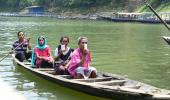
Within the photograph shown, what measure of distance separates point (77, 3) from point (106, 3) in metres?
7.64

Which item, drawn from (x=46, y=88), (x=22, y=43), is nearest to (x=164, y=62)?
(x=22, y=43)

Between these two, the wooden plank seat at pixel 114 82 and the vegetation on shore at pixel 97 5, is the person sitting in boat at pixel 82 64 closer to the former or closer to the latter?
the wooden plank seat at pixel 114 82

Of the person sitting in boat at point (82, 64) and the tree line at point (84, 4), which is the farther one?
the tree line at point (84, 4)

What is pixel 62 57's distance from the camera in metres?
14.5

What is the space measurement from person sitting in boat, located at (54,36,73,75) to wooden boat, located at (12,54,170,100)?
290 mm

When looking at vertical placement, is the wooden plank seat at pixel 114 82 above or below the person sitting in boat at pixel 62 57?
below

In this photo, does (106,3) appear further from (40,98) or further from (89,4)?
(40,98)

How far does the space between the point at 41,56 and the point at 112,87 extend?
484cm

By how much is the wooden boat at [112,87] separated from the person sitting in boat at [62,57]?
290 millimetres

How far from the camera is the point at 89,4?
313 ft

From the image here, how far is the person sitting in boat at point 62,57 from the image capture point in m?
13.2

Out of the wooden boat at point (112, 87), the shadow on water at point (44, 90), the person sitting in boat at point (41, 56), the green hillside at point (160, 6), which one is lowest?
the shadow on water at point (44, 90)

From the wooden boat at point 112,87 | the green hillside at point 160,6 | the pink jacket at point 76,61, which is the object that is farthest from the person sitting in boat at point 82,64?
the green hillside at point 160,6

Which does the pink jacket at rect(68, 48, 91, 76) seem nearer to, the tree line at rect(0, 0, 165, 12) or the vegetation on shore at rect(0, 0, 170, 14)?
the vegetation on shore at rect(0, 0, 170, 14)
